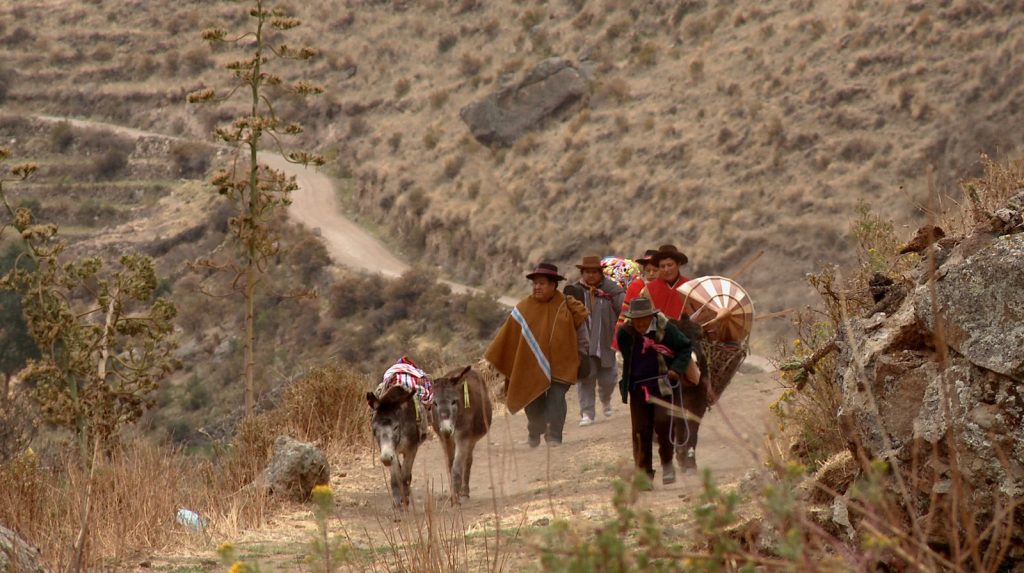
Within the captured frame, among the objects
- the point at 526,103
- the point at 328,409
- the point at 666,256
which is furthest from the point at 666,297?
the point at 526,103

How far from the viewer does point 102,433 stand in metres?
11.9

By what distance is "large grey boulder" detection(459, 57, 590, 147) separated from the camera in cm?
4828

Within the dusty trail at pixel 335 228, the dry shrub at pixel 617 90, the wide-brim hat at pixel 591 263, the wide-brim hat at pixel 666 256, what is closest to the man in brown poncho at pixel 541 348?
the wide-brim hat at pixel 591 263

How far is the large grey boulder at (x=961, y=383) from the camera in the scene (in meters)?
4.84

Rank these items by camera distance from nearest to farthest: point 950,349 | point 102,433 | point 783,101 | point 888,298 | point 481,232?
point 950,349 < point 888,298 < point 102,433 < point 783,101 < point 481,232

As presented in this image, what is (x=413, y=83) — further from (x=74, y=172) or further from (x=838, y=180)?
(x=838, y=180)

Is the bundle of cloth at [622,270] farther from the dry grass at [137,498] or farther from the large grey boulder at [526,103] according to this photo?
the large grey boulder at [526,103]

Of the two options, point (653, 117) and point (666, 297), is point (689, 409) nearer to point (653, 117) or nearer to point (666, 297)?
point (666, 297)

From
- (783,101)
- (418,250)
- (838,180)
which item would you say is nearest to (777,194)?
(838,180)

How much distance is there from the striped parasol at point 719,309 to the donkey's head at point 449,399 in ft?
6.94

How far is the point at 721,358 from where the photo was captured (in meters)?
11.0

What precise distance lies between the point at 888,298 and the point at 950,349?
0.95 metres

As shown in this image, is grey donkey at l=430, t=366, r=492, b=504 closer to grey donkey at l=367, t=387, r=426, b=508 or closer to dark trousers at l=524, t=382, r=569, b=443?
grey donkey at l=367, t=387, r=426, b=508

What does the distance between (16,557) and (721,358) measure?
6935mm
